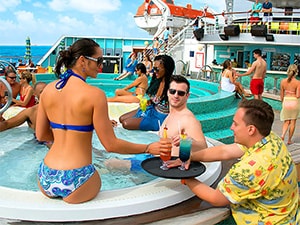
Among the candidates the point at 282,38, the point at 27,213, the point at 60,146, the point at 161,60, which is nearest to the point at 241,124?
the point at 60,146

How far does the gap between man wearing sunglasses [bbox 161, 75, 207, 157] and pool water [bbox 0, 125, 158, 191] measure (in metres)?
0.58

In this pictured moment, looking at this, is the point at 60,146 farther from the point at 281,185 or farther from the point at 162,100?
the point at 162,100

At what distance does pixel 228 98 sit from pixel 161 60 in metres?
4.79

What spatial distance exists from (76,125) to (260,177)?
1.06 m

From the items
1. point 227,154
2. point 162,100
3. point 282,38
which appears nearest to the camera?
point 227,154

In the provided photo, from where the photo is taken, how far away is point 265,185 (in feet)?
6.48

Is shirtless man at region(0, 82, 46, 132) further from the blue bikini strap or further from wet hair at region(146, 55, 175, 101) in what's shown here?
the blue bikini strap

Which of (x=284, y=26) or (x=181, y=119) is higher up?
(x=284, y=26)

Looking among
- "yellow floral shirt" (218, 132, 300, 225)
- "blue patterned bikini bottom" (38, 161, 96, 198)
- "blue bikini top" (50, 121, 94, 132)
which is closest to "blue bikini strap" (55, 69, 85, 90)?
"blue bikini top" (50, 121, 94, 132)

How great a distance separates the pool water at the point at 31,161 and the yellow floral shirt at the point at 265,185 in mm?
1220

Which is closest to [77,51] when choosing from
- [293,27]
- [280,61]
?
[293,27]

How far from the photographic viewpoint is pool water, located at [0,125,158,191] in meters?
3.22

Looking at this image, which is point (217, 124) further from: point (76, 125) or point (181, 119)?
point (76, 125)

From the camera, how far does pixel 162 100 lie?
4441 millimetres
